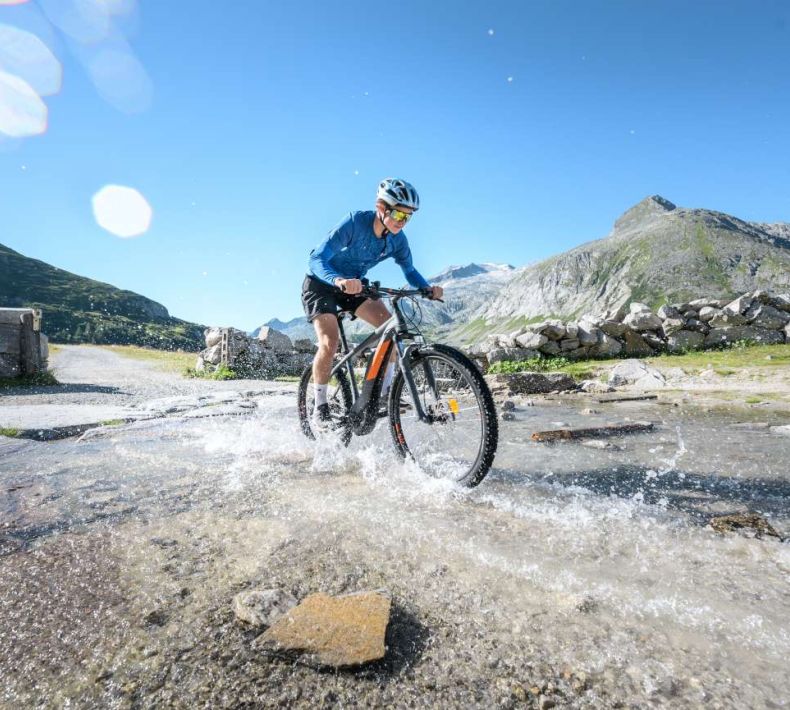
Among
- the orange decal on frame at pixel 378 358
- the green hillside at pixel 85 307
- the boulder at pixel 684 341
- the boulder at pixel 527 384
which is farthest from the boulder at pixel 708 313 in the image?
the green hillside at pixel 85 307

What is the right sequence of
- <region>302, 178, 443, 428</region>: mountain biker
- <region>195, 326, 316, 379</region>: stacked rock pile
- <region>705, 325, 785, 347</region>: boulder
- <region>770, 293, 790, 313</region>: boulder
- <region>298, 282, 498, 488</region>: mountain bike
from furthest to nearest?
<region>195, 326, 316, 379</region>: stacked rock pile
<region>770, 293, 790, 313</region>: boulder
<region>705, 325, 785, 347</region>: boulder
<region>302, 178, 443, 428</region>: mountain biker
<region>298, 282, 498, 488</region>: mountain bike

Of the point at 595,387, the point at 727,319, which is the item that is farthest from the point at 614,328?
the point at 595,387

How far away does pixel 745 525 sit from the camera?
2496 mm

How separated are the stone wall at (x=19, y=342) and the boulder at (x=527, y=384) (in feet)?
42.6

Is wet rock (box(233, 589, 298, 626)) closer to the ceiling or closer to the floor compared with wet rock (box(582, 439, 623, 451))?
closer to the floor

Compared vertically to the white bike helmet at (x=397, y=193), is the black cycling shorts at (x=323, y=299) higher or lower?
lower

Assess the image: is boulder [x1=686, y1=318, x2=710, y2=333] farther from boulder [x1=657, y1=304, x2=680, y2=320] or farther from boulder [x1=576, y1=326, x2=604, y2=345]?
boulder [x1=576, y1=326, x2=604, y2=345]

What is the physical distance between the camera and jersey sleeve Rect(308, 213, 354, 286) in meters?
4.93

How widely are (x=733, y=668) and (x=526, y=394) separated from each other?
8.61m

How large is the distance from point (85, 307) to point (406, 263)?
183944 mm

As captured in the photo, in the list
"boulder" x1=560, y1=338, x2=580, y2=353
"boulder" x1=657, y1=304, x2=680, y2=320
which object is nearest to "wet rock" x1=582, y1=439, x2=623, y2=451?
"boulder" x1=560, y1=338, x2=580, y2=353

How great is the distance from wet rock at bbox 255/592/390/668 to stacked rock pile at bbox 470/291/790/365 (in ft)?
44.9

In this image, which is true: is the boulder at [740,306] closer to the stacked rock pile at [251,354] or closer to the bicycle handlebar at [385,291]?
the bicycle handlebar at [385,291]

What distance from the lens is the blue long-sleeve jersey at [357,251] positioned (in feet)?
16.3
